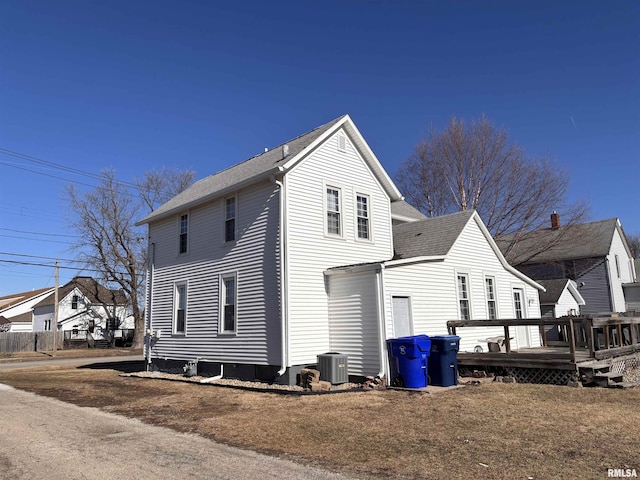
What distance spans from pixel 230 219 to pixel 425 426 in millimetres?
9953

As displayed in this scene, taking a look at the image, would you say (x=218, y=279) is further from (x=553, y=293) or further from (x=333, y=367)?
(x=553, y=293)

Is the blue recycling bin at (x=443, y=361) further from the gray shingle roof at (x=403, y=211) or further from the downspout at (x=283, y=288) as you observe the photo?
the gray shingle roof at (x=403, y=211)

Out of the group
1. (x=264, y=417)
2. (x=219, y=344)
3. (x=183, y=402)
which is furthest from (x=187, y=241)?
(x=264, y=417)

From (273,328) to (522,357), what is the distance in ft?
22.9

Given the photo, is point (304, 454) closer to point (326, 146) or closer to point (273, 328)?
point (273, 328)

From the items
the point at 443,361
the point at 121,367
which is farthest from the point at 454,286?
the point at 121,367

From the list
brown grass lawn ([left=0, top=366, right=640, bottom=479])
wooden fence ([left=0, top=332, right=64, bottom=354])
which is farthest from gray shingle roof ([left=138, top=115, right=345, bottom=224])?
wooden fence ([left=0, top=332, right=64, bottom=354])

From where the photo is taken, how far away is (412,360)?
39.0 feet

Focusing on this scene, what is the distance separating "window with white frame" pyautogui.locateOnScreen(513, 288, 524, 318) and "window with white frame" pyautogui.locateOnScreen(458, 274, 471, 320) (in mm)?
3717

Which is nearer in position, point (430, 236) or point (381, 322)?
point (381, 322)

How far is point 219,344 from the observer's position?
50.2 feet

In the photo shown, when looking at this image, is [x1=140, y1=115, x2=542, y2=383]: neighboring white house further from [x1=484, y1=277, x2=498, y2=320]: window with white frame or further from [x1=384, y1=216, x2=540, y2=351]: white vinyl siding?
[x1=484, y1=277, x2=498, y2=320]: window with white frame

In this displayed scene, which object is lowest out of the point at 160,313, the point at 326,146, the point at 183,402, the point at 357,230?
the point at 183,402

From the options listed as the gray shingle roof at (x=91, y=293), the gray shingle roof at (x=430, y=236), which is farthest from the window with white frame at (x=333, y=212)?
the gray shingle roof at (x=91, y=293)
